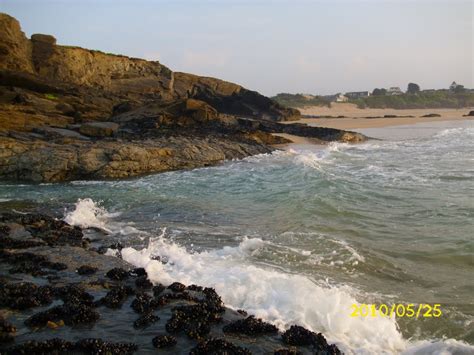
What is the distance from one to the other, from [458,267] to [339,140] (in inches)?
909

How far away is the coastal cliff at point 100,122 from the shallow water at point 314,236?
4.70ft

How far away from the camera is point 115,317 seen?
5.00 metres

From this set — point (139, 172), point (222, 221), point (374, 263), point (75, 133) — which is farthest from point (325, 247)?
point (75, 133)

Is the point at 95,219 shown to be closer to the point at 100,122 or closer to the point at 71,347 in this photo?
the point at 71,347

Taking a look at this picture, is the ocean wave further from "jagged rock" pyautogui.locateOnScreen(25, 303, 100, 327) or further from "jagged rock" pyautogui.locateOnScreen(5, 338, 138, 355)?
"jagged rock" pyautogui.locateOnScreen(5, 338, 138, 355)

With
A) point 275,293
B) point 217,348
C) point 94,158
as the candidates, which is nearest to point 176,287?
point 275,293

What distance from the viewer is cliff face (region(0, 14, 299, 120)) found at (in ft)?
91.0

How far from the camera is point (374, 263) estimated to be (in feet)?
24.5

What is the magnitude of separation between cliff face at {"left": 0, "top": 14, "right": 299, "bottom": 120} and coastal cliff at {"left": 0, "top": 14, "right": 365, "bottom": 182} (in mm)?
76

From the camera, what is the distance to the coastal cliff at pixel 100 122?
54.7ft

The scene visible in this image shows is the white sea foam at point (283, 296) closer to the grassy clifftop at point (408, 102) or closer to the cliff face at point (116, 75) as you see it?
the cliff face at point (116, 75)

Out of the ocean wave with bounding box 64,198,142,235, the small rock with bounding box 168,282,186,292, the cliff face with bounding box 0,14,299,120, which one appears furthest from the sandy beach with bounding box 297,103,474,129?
the small rock with bounding box 168,282,186,292

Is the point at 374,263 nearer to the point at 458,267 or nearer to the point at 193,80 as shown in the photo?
the point at 458,267
